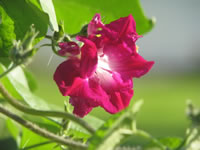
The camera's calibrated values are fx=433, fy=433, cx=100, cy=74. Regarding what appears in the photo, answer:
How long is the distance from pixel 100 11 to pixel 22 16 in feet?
0.39

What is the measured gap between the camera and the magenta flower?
33 cm

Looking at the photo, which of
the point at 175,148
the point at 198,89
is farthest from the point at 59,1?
the point at 198,89

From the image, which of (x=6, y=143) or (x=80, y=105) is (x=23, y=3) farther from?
(x=6, y=143)

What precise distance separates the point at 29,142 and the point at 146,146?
241 millimetres

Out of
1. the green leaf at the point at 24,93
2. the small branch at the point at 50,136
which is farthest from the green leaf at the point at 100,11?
the small branch at the point at 50,136

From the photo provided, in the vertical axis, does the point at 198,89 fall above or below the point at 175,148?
below

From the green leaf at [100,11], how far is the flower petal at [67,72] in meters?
0.14

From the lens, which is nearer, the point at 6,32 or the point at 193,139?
the point at 193,139

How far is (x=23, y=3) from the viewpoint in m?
0.38

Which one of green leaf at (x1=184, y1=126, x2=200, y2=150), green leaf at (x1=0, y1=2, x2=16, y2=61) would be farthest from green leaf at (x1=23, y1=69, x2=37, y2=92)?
green leaf at (x1=184, y1=126, x2=200, y2=150)

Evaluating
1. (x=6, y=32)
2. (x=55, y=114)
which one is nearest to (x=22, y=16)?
(x=6, y=32)

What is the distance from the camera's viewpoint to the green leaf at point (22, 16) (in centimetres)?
38

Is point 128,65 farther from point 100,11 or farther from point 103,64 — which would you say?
point 100,11

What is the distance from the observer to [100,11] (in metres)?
0.48
